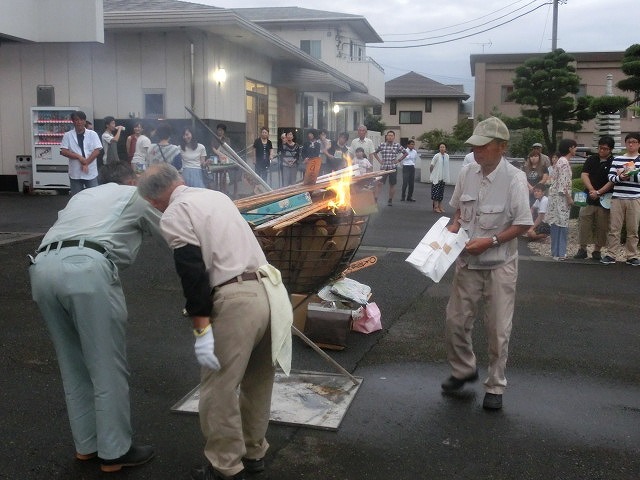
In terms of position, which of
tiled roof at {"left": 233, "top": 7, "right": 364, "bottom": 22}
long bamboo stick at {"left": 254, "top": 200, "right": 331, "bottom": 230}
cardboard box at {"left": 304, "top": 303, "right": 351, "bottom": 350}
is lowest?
cardboard box at {"left": 304, "top": 303, "right": 351, "bottom": 350}

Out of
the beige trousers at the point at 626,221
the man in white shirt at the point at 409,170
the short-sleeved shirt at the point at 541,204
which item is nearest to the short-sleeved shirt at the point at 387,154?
the man in white shirt at the point at 409,170

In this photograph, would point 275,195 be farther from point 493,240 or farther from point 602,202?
point 602,202

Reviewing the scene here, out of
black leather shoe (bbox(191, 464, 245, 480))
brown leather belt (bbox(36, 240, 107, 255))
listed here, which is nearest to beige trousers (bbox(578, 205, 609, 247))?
black leather shoe (bbox(191, 464, 245, 480))

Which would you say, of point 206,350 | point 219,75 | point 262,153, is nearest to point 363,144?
point 262,153

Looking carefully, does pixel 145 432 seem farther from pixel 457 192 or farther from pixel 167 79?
pixel 167 79

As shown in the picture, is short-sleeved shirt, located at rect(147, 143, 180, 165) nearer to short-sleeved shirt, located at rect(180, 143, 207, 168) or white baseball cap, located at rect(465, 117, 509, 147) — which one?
short-sleeved shirt, located at rect(180, 143, 207, 168)

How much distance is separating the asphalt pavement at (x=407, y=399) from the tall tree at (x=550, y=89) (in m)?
18.7

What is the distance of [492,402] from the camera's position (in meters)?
4.48

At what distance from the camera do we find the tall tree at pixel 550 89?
25.0 meters

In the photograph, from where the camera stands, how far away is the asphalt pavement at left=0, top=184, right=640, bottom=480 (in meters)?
3.73

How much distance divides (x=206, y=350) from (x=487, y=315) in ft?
7.23

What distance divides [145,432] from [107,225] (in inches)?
52.1

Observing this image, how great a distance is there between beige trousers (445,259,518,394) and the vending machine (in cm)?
1405

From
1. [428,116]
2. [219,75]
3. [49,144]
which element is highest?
[428,116]
